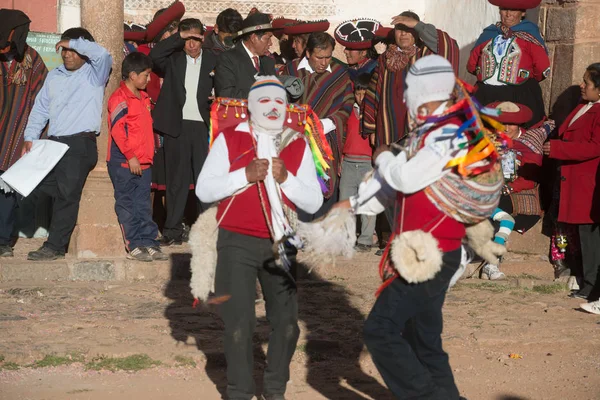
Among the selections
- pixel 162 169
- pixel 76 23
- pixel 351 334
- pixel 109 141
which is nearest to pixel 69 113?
pixel 109 141

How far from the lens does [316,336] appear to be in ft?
27.5

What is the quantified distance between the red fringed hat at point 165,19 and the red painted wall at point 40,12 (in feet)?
10.4

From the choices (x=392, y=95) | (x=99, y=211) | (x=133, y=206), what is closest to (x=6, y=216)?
(x=99, y=211)

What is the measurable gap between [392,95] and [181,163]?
87.8 inches

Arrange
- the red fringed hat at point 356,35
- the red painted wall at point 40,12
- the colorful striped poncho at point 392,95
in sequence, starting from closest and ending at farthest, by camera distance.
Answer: the colorful striped poncho at point 392,95, the red fringed hat at point 356,35, the red painted wall at point 40,12

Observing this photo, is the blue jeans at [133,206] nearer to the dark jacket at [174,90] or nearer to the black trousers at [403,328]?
the dark jacket at [174,90]

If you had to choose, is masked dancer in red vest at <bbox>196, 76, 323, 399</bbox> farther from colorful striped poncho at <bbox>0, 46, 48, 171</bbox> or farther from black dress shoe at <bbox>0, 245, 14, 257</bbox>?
colorful striped poncho at <bbox>0, 46, 48, 171</bbox>

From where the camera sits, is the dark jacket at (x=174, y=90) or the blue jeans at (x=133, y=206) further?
the dark jacket at (x=174, y=90)

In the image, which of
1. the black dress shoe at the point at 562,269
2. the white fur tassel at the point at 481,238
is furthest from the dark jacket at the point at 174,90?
the white fur tassel at the point at 481,238

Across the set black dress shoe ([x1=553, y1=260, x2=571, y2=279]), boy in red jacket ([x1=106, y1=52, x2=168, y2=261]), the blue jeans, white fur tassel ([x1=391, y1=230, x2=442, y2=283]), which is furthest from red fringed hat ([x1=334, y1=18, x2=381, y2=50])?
white fur tassel ([x1=391, y1=230, x2=442, y2=283])

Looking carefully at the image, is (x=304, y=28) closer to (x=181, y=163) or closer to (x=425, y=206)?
(x=181, y=163)

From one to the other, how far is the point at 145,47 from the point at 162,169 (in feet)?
4.47

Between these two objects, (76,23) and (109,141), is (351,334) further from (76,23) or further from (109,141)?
(76,23)

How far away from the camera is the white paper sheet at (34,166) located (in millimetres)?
9984
